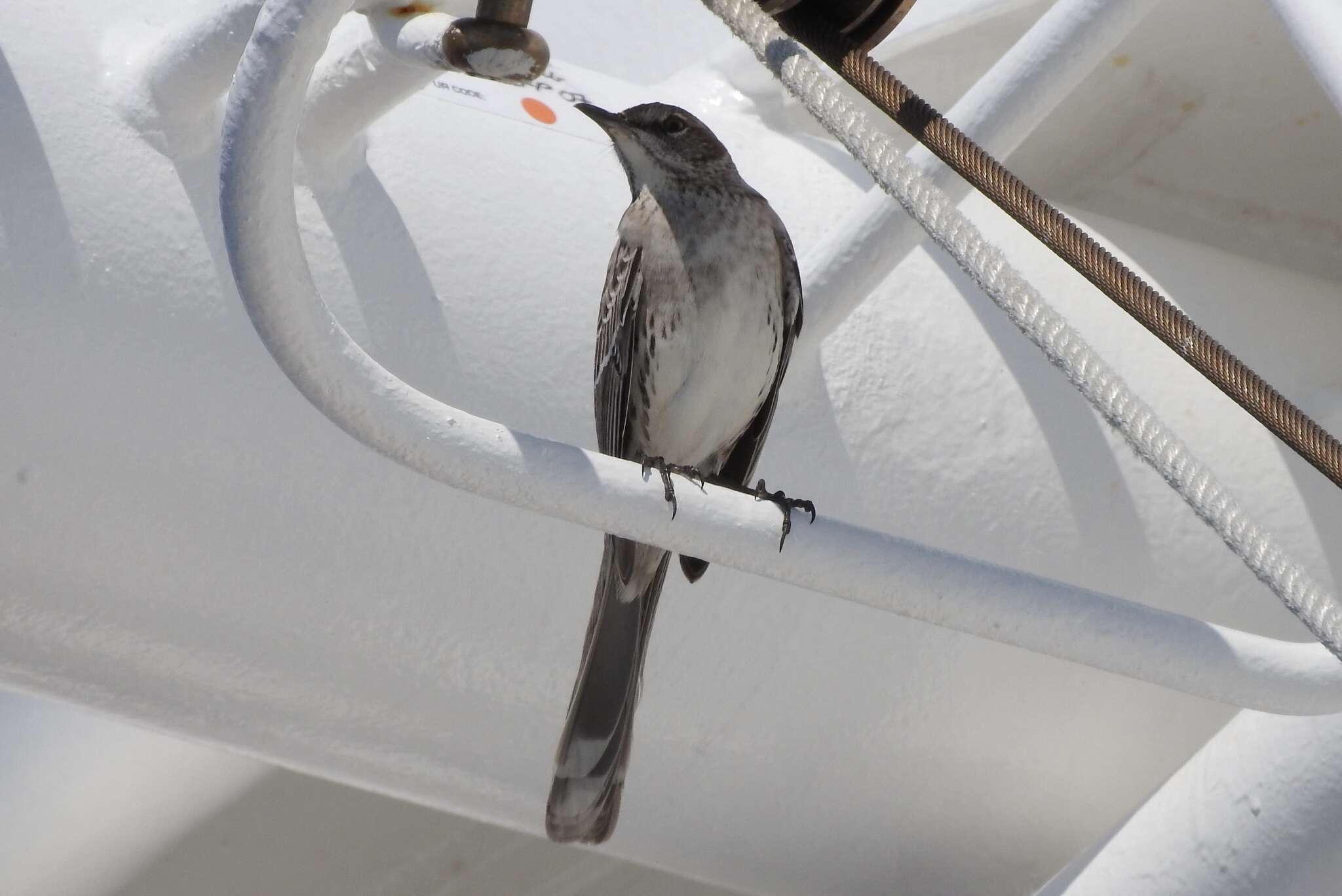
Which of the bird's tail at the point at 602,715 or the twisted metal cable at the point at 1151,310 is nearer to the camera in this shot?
the twisted metal cable at the point at 1151,310

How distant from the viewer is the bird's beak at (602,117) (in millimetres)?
1761

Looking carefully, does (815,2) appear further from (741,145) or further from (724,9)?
(741,145)

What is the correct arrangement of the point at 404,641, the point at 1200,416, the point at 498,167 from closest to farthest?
1. the point at 404,641
2. the point at 498,167
3. the point at 1200,416

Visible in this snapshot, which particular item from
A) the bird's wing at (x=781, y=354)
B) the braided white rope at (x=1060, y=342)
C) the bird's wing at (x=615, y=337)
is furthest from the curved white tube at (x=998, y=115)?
the braided white rope at (x=1060, y=342)

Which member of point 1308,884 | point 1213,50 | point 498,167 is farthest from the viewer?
point 1213,50

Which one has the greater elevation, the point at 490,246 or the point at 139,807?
the point at 490,246

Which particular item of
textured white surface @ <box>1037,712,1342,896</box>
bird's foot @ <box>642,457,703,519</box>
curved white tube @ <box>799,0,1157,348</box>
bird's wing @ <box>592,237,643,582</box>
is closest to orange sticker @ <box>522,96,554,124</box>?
bird's wing @ <box>592,237,643,582</box>

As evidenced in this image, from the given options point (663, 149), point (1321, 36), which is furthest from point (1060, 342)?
point (663, 149)

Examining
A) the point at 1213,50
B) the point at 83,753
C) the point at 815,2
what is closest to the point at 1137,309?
the point at 815,2

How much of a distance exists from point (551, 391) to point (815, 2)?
638 mm

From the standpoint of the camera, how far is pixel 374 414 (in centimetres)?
→ 112

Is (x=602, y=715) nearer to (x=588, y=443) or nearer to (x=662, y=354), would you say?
(x=588, y=443)

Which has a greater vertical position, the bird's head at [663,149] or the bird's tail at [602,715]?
the bird's head at [663,149]

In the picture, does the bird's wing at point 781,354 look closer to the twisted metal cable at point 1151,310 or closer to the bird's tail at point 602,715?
the bird's tail at point 602,715
